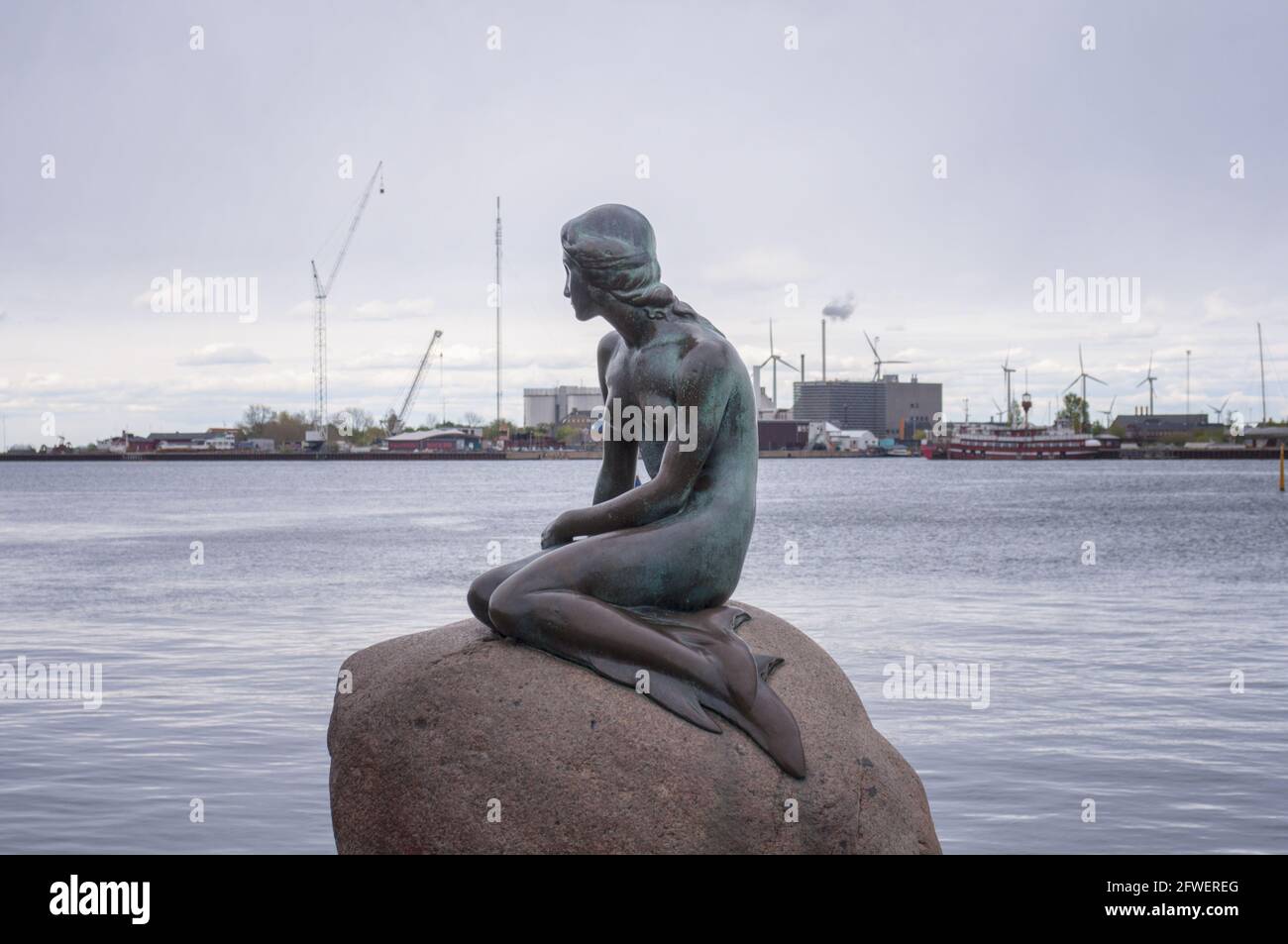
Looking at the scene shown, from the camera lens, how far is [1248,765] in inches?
457

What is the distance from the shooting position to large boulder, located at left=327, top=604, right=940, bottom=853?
6.70 m

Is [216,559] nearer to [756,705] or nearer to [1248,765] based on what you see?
[1248,765]

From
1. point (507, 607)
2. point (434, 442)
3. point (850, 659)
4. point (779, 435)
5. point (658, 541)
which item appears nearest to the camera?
point (507, 607)

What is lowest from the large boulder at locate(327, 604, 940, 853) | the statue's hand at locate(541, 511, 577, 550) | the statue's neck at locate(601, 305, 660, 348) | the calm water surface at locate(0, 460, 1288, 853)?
the calm water surface at locate(0, 460, 1288, 853)

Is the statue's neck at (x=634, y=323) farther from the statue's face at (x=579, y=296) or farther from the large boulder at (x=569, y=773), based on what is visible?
the large boulder at (x=569, y=773)

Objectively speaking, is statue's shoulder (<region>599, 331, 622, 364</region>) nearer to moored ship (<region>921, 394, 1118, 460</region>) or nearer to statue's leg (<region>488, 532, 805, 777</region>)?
statue's leg (<region>488, 532, 805, 777</region>)

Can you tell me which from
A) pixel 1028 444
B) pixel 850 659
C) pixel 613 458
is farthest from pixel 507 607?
pixel 1028 444

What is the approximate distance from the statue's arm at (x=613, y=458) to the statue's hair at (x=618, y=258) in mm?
427

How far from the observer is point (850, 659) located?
17.0 metres

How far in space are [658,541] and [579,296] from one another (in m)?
1.37

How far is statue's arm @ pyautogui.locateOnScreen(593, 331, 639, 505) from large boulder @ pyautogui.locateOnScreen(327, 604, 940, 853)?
113 centimetres

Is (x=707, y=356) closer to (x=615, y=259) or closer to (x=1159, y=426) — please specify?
(x=615, y=259)

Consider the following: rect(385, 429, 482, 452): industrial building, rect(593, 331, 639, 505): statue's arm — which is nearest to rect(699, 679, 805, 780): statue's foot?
rect(593, 331, 639, 505): statue's arm
